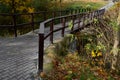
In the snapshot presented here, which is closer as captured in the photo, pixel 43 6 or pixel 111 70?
pixel 111 70

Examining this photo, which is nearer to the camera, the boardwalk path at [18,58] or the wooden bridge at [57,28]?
the boardwalk path at [18,58]

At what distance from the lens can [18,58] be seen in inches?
342

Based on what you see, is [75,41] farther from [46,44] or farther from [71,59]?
[71,59]

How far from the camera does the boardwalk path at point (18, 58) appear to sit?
7.05 m

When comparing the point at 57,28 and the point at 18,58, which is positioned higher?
Result: the point at 18,58

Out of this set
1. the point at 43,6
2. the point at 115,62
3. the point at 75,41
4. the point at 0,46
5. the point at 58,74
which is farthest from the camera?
the point at 43,6

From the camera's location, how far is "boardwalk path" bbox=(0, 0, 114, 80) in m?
7.05

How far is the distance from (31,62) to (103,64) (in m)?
4.28

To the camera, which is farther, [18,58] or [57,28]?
[57,28]

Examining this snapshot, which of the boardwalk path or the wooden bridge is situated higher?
the wooden bridge

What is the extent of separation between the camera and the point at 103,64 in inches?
453

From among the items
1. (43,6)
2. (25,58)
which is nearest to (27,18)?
(43,6)

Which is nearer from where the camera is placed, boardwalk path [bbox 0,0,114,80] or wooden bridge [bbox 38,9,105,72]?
boardwalk path [bbox 0,0,114,80]

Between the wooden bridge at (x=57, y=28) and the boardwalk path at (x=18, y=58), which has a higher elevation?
the wooden bridge at (x=57, y=28)
